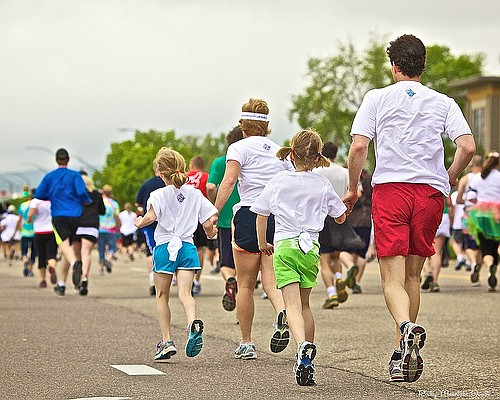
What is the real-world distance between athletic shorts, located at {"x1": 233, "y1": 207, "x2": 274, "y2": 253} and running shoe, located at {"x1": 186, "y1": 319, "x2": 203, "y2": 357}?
0.83 m

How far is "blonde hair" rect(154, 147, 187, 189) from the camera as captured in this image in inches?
401

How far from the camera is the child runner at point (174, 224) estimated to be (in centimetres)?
1017

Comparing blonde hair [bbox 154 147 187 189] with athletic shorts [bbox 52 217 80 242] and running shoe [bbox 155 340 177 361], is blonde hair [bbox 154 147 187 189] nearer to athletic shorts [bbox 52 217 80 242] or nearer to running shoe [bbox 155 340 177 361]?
running shoe [bbox 155 340 177 361]

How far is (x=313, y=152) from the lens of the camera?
28.5 ft

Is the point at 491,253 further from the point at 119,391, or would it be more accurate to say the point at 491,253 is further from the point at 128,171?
the point at 128,171

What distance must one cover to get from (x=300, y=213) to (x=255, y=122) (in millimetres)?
1644

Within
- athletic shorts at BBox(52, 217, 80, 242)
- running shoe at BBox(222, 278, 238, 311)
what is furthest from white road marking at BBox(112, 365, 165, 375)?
athletic shorts at BBox(52, 217, 80, 242)

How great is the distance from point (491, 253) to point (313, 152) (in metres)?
10.4

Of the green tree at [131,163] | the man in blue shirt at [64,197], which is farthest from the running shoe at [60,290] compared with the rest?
the green tree at [131,163]

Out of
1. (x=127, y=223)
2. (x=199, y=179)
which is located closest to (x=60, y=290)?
(x=199, y=179)

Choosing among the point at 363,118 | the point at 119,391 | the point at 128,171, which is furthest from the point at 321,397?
the point at 128,171

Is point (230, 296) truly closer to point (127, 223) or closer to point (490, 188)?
point (490, 188)

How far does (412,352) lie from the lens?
746cm

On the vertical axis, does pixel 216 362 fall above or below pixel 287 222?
below
